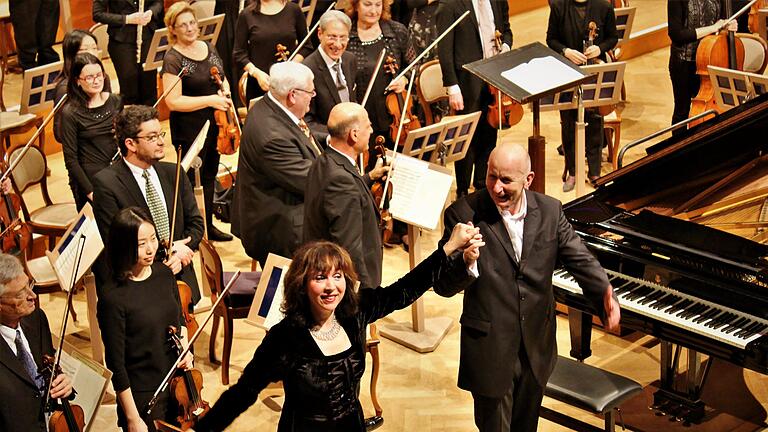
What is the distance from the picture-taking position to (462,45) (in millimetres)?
6750

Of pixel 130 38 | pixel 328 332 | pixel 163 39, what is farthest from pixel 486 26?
pixel 328 332

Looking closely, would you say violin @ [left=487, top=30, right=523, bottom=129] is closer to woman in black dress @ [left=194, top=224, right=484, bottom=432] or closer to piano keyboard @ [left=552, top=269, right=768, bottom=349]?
piano keyboard @ [left=552, top=269, right=768, bottom=349]

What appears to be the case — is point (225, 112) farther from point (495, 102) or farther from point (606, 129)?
point (606, 129)

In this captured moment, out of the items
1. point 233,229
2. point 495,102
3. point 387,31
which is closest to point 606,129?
point 495,102

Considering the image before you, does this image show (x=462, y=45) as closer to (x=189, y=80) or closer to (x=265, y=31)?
(x=265, y=31)

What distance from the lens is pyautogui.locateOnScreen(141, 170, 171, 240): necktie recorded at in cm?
476

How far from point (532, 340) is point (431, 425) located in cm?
115

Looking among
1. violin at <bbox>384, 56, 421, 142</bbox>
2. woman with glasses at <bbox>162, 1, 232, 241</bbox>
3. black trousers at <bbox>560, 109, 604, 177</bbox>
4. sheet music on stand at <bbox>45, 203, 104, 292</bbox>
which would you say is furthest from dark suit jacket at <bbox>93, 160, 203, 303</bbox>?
black trousers at <bbox>560, 109, 604, 177</bbox>

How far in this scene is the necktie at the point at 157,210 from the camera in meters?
4.76

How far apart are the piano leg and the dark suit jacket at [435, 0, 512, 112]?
7.37 feet

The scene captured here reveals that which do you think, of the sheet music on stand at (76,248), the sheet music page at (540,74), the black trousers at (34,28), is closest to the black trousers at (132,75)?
the black trousers at (34,28)

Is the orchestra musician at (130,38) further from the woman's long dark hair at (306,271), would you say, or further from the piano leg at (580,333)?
the woman's long dark hair at (306,271)

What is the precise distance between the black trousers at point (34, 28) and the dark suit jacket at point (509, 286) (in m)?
5.38

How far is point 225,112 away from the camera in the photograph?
6.52 metres
